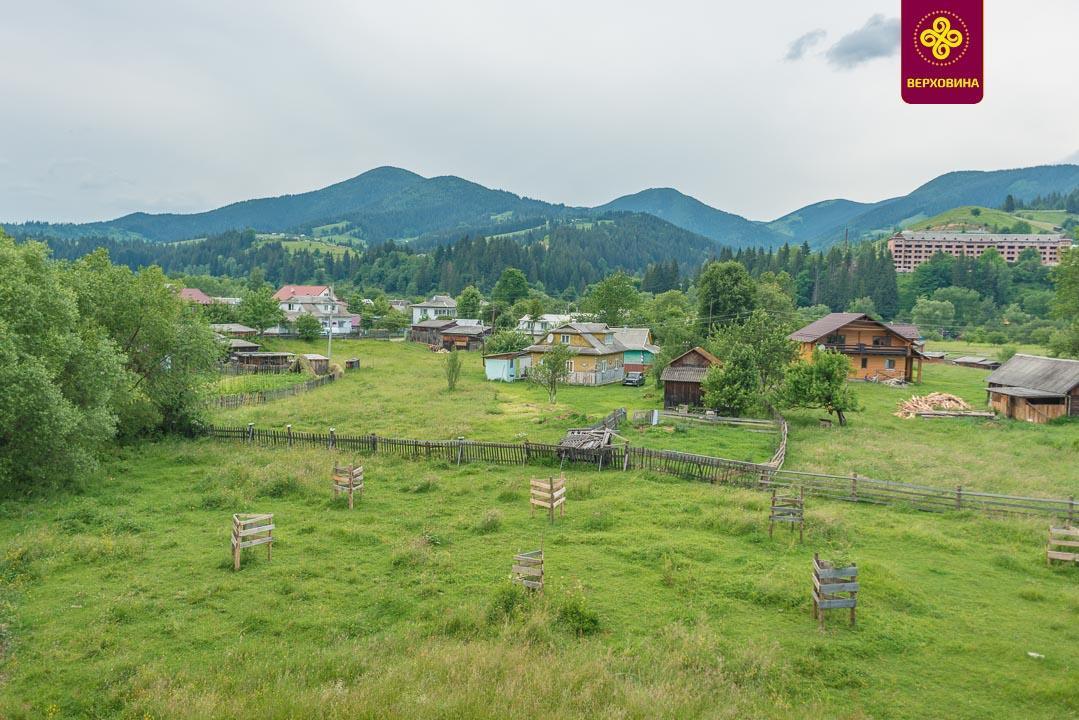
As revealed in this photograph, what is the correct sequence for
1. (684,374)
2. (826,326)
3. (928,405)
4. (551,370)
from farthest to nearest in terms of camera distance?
(826,326) → (551,370) → (684,374) → (928,405)

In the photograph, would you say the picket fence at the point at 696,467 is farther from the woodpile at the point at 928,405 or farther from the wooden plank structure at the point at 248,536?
the woodpile at the point at 928,405

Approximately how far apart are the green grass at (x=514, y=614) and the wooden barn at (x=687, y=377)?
2189 centimetres

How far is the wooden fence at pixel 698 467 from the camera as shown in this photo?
781 inches

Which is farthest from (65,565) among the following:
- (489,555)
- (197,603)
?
(489,555)

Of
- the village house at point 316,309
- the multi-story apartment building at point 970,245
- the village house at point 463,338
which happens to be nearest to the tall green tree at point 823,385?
the village house at point 463,338

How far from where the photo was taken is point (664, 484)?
23.1 meters

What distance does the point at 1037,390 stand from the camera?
38.4 m

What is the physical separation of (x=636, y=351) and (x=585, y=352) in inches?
296

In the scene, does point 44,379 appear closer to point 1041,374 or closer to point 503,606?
point 503,606

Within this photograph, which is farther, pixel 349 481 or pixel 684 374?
pixel 684 374

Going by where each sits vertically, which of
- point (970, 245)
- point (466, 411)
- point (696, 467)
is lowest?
point (466, 411)

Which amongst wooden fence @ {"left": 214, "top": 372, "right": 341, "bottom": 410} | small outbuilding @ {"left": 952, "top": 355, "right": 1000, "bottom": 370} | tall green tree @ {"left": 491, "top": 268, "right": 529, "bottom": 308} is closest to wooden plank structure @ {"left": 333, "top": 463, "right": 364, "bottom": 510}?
wooden fence @ {"left": 214, "top": 372, "right": 341, "bottom": 410}

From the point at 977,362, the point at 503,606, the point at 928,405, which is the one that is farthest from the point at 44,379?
the point at 977,362

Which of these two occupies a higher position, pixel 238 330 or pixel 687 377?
pixel 238 330
